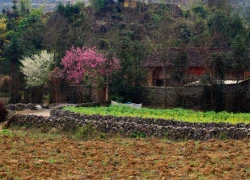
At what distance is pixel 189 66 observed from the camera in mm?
42719

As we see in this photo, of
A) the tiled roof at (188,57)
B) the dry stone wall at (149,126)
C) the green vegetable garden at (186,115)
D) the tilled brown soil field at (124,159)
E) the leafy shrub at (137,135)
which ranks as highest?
the tiled roof at (188,57)

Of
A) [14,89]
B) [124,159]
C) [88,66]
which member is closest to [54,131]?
[124,159]

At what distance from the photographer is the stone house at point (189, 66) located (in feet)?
122

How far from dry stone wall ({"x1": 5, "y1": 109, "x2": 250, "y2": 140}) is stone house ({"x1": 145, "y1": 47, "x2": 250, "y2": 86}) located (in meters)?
14.1

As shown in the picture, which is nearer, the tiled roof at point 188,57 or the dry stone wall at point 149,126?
the dry stone wall at point 149,126

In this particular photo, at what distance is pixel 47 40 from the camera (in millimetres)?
52125

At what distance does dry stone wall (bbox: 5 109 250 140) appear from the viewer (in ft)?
65.1

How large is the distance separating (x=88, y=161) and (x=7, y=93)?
34.7 metres

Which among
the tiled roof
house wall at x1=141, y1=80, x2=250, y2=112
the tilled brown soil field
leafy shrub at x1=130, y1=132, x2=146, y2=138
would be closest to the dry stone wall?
leafy shrub at x1=130, y1=132, x2=146, y2=138

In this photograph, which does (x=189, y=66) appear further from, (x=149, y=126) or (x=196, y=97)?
(x=149, y=126)

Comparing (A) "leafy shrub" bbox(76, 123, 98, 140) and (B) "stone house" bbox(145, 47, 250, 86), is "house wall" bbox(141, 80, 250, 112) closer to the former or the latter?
(B) "stone house" bbox(145, 47, 250, 86)

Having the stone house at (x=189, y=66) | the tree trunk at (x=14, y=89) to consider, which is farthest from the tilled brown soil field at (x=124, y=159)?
the tree trunk at (x=14, y=89)

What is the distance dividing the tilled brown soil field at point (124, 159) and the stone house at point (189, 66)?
18473mm

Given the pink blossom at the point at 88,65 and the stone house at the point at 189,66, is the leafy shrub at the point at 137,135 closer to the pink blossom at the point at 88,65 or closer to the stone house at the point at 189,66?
the stone house at the point at 189,66
